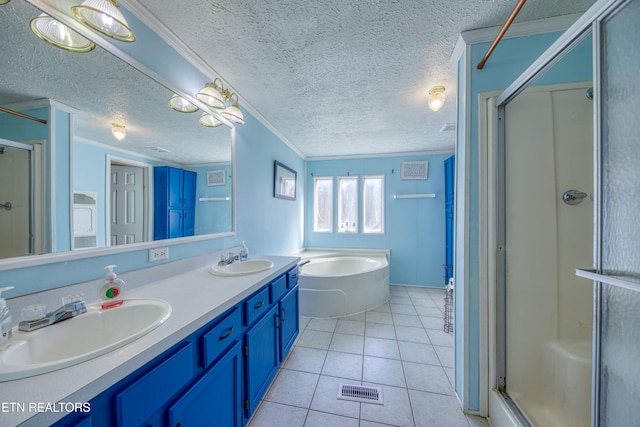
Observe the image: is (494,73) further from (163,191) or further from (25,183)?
(25,183)

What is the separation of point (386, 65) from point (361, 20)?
459mm

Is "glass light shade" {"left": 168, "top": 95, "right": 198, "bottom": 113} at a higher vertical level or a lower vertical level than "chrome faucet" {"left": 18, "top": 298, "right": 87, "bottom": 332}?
higher

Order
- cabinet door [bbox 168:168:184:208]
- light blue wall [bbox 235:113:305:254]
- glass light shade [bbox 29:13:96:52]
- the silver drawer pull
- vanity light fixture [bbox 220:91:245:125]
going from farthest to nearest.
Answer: light blue wall [bbox 235:113:305:254] → vanity light fixture [bbox 220:91:245:125] → cabinet door [bbox 168:168:184:208] → the silver drawer pull → glass light shade [bbox 29:13:96:52]

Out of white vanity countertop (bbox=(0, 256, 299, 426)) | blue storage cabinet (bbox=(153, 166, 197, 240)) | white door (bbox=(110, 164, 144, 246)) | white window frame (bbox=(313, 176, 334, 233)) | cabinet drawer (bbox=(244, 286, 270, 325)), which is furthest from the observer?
white window frame (bbox=(313, 176, 334, 233))

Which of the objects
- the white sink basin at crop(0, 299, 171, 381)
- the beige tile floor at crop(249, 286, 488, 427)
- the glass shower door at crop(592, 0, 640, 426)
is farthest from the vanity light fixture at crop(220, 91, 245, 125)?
the beige tile floor at crop(249, 286, 488, 427)

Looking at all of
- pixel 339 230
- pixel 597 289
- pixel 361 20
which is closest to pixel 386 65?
pixel 361 20

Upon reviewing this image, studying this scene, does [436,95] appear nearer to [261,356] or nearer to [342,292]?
[342,292]

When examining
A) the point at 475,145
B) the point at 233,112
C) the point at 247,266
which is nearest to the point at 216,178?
the point at 233,112

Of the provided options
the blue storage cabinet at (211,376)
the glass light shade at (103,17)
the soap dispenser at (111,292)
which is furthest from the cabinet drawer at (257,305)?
the glass light shade at (103,17)

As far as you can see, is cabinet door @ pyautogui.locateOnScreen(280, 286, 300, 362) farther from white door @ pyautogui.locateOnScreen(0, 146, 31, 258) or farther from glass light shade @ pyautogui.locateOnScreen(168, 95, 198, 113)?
glass light shade @ pyautogui.locateOnScreen(168, 95, 198, 113)

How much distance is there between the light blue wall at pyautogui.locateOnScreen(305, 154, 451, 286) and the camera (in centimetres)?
378

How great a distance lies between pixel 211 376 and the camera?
0.96 metres

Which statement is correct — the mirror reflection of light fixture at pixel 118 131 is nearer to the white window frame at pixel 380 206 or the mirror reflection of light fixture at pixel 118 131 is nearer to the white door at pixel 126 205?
the white door at pixel 126 205

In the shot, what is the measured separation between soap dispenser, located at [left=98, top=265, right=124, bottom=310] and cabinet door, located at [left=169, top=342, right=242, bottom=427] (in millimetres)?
476
